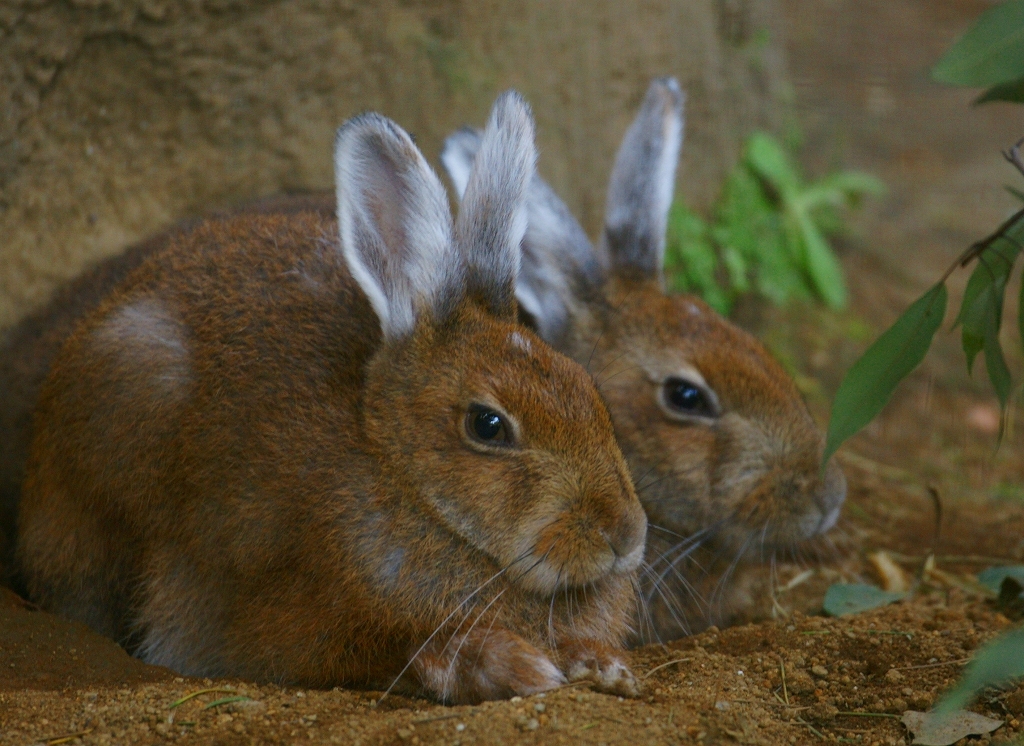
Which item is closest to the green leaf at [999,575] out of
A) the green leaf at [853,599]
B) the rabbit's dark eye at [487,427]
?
the green leaf at [853,599]

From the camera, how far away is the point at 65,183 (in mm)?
5434

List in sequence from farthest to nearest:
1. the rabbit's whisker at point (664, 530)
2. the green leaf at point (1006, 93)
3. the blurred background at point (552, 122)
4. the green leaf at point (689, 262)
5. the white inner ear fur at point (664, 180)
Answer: the green leaf at point (689, 262) → the white inner ear fur at point (664, 180) → the blurred background at point (552, 122) → the rabbit's whisker at point (664, 530) → the green leaf at point (1006, 93)

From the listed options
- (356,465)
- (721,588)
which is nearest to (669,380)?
(721,588)

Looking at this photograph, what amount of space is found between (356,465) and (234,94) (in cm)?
277

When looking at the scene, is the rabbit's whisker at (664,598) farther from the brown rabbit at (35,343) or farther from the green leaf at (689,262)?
the green leaf at (689,262)

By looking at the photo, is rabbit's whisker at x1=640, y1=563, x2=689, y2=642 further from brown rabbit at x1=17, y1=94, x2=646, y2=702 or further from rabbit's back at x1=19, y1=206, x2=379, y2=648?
rabbit's back at x1=19, y1=206, x2=379, y2=648

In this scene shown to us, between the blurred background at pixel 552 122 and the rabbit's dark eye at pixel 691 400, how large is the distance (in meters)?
1.78

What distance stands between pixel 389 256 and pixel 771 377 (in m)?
2.11

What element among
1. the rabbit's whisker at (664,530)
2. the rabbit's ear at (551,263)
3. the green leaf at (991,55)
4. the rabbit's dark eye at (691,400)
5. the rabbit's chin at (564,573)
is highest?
the green leaf at (991,55)

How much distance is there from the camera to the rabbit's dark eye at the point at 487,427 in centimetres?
386

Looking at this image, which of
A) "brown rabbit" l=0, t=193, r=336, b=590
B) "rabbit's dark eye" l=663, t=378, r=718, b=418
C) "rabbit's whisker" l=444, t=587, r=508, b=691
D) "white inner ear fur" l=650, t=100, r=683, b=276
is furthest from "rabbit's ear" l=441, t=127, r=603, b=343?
"rabbit's whisker" l=444, t=587, r=508, b=691

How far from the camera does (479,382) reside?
154 inches

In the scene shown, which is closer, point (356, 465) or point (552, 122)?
point (356, 465)

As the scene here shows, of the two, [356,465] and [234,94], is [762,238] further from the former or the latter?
[356,465]
